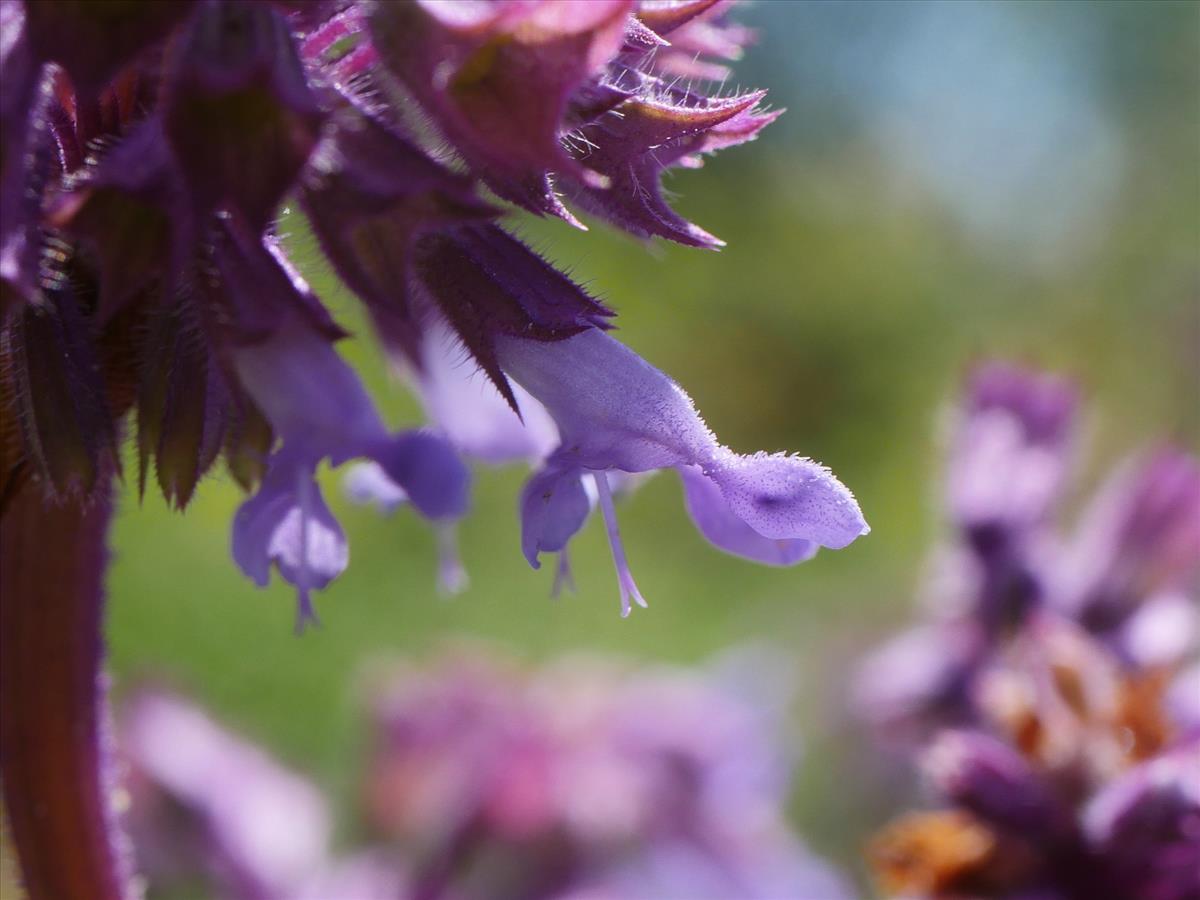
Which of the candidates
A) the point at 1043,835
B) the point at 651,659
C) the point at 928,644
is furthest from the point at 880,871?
the point at 651,659

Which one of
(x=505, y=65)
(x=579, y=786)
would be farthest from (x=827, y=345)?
(x=505, y=65)

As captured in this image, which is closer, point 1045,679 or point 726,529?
point 726,529

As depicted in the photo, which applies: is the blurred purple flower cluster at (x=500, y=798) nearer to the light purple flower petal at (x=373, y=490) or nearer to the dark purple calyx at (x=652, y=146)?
the light purple flower petal at (x=373, y=490)

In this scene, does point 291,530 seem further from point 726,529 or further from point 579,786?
point 579,786

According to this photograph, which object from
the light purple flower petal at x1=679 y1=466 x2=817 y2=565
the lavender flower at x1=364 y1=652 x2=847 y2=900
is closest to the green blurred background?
the lavender flower at x1=364 y1=652 x2=847 y2=900

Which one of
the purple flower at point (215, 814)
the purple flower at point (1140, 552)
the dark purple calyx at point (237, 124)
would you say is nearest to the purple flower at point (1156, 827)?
the purple flower at point (1140, 552)

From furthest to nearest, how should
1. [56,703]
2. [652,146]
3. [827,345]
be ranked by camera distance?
[827,345]
[56,703]
[652,146]

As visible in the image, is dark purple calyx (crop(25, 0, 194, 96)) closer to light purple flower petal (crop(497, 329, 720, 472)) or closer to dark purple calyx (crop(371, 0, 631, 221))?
dark purple calyx (crop(371, 0, 631, 221))
